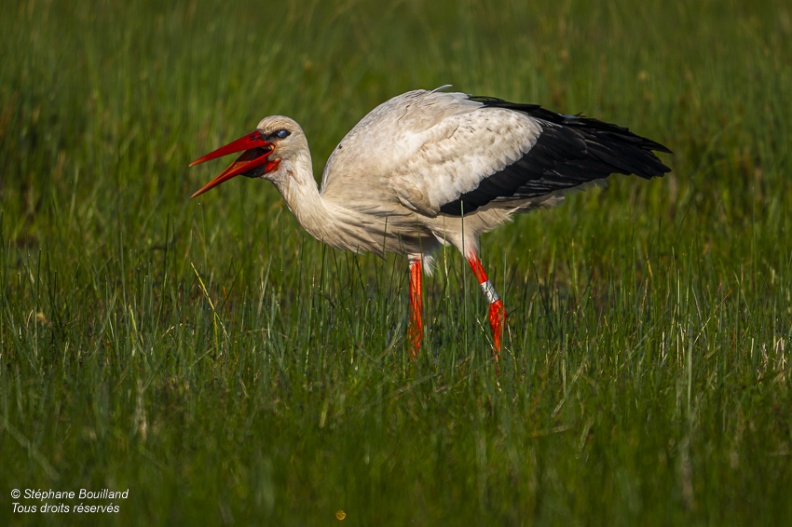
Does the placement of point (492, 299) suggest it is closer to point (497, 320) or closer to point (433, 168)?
point (497, 320)

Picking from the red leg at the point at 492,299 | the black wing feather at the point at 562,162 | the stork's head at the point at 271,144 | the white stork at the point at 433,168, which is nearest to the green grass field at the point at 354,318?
the red leg at the point at 492,299

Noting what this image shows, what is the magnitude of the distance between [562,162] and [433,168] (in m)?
0.66

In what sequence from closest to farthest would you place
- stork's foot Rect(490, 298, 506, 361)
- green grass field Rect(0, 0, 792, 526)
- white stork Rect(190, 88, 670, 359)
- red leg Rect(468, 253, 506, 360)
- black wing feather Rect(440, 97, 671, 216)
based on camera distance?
green grass field Rect(0, 0, 792, 526), stork's foot Rect(490, 298, 506, 361), red leg Rect(468, 253, 506, 360), white stork Rect(190, 88, 670, 359), black wing feather Rect(440, 97, 671, 216)

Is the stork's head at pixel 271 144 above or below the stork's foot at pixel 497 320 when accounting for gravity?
above

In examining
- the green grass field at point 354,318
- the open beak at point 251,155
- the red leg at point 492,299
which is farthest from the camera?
the open beak at point 251,155

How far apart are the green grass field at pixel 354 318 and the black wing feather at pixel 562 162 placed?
1.22 ft

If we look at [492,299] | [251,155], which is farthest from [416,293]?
[251,155]

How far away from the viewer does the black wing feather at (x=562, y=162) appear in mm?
5352

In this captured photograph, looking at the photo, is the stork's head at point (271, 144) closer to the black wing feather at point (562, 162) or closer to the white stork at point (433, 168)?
the white stork at point (433, 168)

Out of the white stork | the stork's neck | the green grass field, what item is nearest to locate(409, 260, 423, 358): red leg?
the white stork

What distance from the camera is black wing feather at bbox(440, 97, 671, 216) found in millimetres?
5352

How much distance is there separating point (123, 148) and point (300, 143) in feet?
6.69

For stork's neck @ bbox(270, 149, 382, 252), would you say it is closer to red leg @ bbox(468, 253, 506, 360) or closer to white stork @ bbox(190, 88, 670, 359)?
white stork @ bbox(190, 88, 670, 359)

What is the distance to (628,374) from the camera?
13.3 ft
